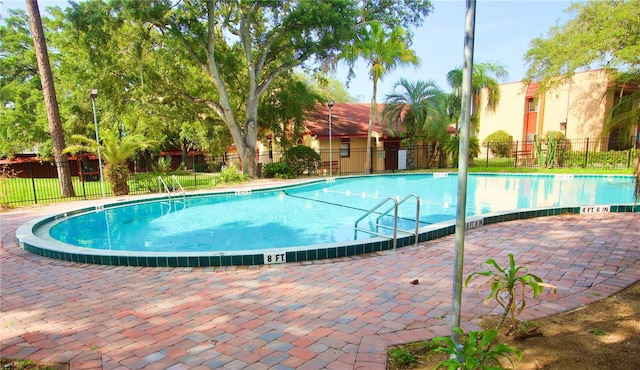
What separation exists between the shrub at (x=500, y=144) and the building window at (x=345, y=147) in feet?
35.0

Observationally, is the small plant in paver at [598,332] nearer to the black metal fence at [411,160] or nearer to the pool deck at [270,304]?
the pool deck at [270,304]

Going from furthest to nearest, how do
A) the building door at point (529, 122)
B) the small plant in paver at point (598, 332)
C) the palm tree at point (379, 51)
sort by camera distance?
1. the building door at point (529, 122)
2. the palm tree at point (379, 51)
3. the small plant in paver at point (598, 332)

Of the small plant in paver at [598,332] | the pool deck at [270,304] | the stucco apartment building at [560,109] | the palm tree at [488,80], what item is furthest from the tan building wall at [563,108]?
the small plant in paver at [598,332]

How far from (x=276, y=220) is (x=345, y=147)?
13.3m

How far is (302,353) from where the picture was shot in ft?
8.89

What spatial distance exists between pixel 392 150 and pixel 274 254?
59.6 feet

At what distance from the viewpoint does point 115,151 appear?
12.0 m

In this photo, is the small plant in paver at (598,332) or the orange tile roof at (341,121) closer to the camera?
the small plant in paver at (598,332)

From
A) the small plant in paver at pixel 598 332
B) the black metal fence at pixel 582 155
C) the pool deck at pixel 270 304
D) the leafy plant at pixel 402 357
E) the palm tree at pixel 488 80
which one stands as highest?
the palm tree at pixel 488 80

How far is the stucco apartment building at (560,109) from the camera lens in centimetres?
2181

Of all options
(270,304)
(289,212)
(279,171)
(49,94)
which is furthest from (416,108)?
(270,304)

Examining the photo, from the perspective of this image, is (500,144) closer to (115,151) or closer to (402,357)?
(115,151)

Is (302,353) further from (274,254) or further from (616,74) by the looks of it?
(616,74)

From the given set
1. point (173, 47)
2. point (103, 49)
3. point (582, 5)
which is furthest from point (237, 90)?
point (582, 5)
